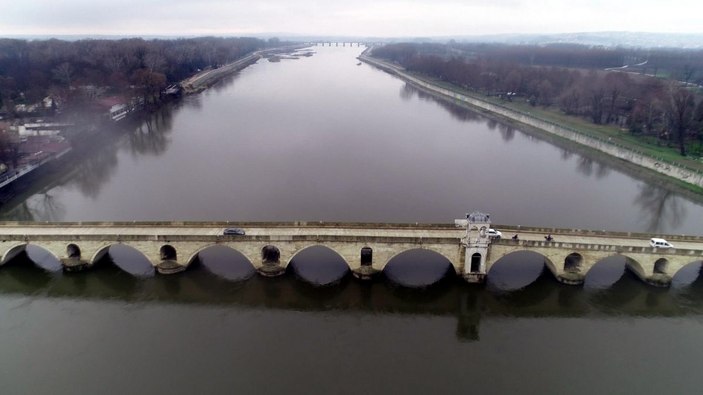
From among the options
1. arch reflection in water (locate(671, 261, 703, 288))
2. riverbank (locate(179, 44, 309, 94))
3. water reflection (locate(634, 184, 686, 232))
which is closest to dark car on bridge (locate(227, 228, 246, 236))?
arch reflection in water (locate(671, 261, 703, 288))

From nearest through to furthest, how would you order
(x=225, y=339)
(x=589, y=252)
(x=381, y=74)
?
(x=225, y=339)
(x=589, y=252)
(x=381, y=74)

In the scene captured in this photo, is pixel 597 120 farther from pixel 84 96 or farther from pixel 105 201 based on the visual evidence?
pixel 84 96

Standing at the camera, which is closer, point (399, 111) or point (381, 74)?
point (399, 111)

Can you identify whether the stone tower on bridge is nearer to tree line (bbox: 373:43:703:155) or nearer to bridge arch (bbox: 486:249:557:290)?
bridge arch (bbox: 486:249:557:290)

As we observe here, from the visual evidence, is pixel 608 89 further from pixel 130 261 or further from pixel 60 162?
pixel 60 162

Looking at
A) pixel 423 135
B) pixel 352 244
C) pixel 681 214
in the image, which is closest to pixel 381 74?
pixel 423 135

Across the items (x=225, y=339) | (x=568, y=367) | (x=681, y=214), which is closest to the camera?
(x=568, y=367)
